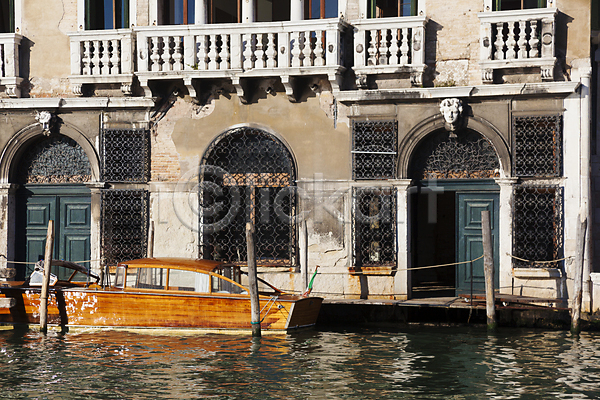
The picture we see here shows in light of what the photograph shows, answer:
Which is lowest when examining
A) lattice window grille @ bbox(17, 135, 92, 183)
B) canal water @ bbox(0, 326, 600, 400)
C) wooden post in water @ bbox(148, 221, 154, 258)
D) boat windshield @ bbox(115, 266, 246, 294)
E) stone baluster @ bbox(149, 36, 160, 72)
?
canal water @ bbox(0, 326, 600, 400)

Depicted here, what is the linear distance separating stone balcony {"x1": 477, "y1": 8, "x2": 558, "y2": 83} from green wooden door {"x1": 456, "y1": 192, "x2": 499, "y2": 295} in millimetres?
1853

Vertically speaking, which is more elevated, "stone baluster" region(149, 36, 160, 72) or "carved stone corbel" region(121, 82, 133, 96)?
"stone baluster" region(149, 36, 160, 72)

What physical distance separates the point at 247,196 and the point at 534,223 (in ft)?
15.0

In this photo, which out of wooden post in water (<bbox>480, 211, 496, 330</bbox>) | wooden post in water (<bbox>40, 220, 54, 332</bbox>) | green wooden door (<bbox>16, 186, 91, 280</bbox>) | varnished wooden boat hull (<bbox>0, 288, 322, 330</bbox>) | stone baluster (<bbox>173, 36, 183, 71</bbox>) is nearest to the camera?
wooden post in water (<bbox>480, 211, 496, 330</bbox>)

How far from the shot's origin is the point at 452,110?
12.4 m

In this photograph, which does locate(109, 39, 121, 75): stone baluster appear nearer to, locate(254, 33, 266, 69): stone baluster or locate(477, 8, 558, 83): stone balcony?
locate(254, 33, 266, 69): stone baluster

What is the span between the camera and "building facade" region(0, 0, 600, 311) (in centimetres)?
1217

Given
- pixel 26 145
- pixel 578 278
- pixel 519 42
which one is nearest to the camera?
pixel 578 278

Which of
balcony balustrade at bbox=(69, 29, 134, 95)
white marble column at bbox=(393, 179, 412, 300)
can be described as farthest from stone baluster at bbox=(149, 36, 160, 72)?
white marble column at bbox=(393, 179, 412, 300)

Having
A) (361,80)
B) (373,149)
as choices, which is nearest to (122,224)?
(373,149)

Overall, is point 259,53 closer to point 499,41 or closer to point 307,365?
point 499,41

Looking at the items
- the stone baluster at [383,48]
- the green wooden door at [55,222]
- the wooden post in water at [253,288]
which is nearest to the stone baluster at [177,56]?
the green wooden door at [55,222]

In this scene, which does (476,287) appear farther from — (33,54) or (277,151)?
(33,54)

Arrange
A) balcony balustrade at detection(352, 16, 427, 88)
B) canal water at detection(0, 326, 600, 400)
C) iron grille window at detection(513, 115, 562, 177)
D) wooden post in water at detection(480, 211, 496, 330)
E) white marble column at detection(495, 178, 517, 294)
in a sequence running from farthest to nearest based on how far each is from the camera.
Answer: balcony balustrade at detection(352, 16, 427, 88) → white marble column at detection(495, 178, 517, 294) → iron grille window at detection(513, 115, 562, 177) → wooden post in water at detection(480, 211, 496, 330) → canal water at detection(0, 326, 600, 400)
